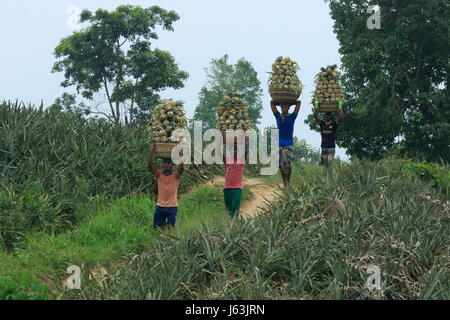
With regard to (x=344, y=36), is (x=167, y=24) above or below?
above

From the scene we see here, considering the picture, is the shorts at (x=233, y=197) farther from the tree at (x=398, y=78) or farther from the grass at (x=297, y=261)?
the tree at (x=398, y=78)

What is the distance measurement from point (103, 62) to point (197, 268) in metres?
27.2

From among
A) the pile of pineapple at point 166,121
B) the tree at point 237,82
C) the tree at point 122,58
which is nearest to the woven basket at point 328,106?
the pile of pineapple at point 166,121

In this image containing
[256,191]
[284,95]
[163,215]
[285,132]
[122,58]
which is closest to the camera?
[163,215]

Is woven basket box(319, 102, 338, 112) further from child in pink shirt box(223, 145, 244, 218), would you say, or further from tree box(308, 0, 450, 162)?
tree box(308, 0, 450, 162)

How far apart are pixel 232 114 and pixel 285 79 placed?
8.93 feet

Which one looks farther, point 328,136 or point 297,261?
point 328,136

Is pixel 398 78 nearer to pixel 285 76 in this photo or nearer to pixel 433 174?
pixel 433 174

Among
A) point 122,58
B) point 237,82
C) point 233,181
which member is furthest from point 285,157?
point 237,82

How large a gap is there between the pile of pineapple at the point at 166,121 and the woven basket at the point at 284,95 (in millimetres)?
3849

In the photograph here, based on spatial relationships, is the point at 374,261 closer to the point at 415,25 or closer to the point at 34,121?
the point at 34,121

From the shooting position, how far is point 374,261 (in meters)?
7.37

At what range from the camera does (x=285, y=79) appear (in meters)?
13.3
